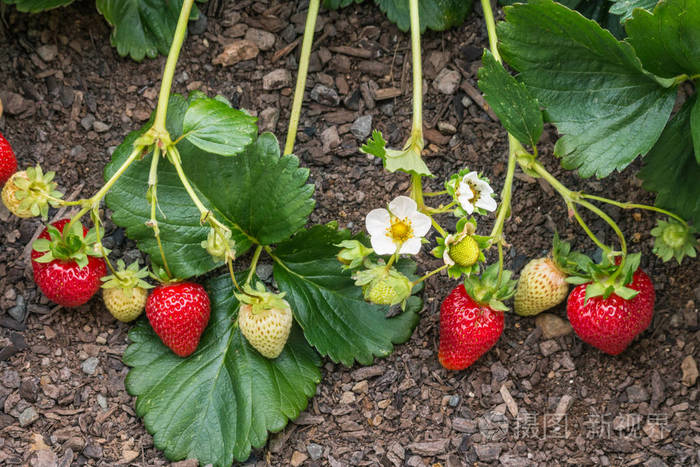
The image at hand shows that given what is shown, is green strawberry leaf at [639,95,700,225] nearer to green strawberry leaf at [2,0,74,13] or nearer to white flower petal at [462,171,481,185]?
white flower petal at [462,171,481,185]

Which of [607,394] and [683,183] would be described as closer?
[683,183]

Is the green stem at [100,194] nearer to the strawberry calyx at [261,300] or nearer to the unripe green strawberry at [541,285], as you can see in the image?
the strawberry calyx at [261,300]

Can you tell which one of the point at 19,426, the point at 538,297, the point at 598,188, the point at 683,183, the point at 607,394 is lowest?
the point at 19,426

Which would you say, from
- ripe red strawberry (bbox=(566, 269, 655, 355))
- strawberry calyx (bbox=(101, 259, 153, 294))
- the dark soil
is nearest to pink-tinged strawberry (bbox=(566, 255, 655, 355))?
ripe red strawberry (bbox=(566, 269, 655, 355))

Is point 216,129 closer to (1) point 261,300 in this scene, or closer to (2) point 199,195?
(2) point 199,195

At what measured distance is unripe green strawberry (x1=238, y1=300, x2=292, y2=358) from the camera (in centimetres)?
163

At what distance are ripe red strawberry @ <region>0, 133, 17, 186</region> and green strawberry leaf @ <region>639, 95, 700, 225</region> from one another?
3.84 ft

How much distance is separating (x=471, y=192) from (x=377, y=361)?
16.7 inches

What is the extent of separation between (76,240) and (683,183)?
1097mm

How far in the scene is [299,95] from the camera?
1806 mm

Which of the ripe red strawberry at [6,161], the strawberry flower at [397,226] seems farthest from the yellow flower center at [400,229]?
the ripe red strawberry at [6,161]

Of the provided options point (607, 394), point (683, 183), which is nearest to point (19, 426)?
point (607, 394)

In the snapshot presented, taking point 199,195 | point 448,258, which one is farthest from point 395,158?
point 199,195

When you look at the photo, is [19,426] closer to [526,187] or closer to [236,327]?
[236,327]
